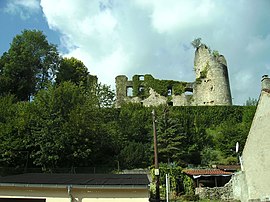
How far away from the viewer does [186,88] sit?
48.2 meters

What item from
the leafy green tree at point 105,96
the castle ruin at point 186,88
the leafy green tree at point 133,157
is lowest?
the leafy green tree at point 133,157

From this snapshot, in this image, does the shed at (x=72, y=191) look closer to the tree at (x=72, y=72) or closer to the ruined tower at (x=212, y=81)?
the tree at (x=72, y=72)

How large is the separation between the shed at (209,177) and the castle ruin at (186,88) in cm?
2216

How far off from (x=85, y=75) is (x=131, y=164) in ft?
87.4

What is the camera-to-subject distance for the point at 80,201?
12258 millimetres

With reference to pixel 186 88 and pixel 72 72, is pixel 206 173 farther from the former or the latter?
pixel 72 72

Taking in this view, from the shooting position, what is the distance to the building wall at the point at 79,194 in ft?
39.3

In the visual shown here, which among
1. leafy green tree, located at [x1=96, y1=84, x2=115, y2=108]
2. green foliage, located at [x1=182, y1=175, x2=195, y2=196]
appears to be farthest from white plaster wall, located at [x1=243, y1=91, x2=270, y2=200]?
leafy green tree, located at [x1=96, y1=84, x2=115, y2=108]

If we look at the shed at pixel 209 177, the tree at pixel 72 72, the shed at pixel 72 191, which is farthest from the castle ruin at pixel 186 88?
the shed at pixel 72 191

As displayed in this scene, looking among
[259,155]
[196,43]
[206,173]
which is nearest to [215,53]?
[196,43]

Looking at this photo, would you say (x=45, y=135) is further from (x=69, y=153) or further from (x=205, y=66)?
(x=205, y=66)

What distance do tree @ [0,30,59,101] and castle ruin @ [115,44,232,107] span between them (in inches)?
417

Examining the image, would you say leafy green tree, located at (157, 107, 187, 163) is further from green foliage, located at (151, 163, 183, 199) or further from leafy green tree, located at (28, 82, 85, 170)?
leafy green tree, located at (28, 82, 85, 170)

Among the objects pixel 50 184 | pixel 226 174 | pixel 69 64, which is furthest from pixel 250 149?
pixel 69 64
